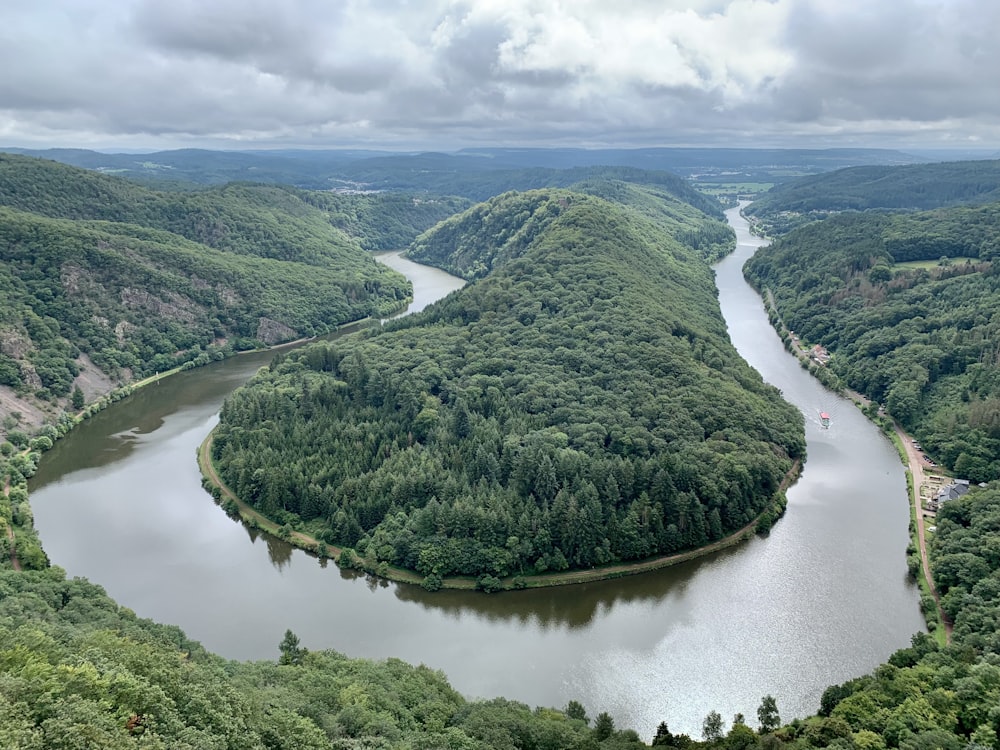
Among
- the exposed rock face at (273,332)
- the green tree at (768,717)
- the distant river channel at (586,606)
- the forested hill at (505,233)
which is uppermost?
the forested hill at (505,233)

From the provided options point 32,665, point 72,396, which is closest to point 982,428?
point 32,665

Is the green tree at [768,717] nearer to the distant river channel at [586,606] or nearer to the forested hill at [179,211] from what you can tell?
the distant river channel at [586,606]

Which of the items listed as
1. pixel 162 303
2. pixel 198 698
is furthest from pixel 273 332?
pixel 198 698

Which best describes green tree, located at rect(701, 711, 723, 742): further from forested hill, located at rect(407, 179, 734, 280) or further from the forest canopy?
forested hill, located at rect(407, 179, 734, 280)

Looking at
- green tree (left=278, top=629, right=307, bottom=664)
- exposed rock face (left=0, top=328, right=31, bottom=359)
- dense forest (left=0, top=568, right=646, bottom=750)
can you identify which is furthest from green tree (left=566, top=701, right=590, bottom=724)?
exposed rock face (left=0, top=328, right=31, bottom=359)

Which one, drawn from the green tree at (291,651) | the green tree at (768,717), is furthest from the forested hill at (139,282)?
the green tree at (768,717)

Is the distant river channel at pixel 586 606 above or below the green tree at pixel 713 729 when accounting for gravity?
below

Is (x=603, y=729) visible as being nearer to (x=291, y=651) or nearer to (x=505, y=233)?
(x=291, y=651)
